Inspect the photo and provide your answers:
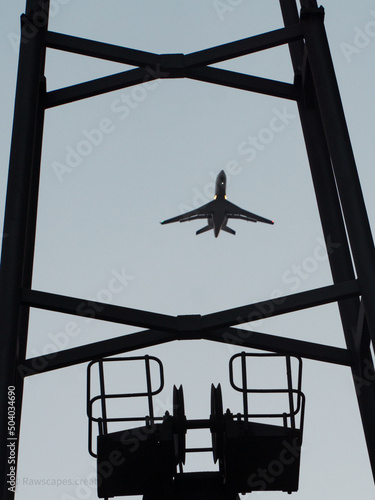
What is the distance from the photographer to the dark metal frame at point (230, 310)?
749cm

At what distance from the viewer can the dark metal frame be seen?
749 cm

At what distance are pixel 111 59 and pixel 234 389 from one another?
4.38m

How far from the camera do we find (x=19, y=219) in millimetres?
7746

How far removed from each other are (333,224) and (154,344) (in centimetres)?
289

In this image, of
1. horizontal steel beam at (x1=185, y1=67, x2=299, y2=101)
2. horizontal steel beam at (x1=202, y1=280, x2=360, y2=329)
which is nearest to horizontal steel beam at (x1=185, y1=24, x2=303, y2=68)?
horizontal steel beam at (x1=185, y1=67, x2=299, y2=101)

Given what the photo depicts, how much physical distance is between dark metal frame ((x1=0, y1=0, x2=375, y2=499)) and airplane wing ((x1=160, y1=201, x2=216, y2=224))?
2587 centimetres

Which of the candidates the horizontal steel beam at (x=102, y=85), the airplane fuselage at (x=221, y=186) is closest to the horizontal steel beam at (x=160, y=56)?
the horizontal steel beam at (x=102, y=85)

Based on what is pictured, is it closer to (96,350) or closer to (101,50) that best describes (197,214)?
(101,50)

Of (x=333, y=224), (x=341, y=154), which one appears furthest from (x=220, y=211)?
(x=341, y=154)

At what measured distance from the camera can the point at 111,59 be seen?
30.6 feet

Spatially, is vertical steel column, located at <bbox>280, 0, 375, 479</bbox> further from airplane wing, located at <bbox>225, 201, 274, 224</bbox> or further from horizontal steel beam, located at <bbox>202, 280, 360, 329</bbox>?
airplane wing, located at <bbox>225, 201, 274, 224</bbox>

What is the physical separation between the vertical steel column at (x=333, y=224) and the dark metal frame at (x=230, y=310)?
13mm

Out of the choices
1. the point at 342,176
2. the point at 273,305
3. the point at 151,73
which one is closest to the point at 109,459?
the point at 273,305

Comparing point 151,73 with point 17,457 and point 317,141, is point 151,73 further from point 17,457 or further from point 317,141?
point 17,457
